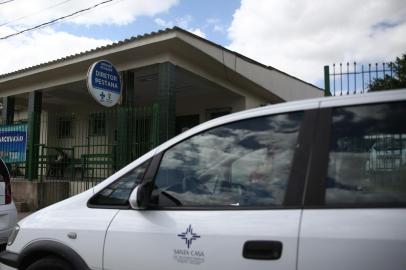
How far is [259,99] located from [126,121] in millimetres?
5632

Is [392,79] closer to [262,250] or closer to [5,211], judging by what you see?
[262,250]

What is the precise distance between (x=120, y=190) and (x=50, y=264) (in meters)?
0.80

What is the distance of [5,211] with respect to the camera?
22.8ft

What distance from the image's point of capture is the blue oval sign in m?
10.0

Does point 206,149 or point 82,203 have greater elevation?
point 206,149

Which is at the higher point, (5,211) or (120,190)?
(120,190)

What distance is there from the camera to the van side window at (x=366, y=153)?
249cm

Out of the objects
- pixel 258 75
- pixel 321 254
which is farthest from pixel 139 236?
pixel 258 75

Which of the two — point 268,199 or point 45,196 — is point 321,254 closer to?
point 268,199

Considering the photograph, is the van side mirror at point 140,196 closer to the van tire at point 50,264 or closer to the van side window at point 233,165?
the van side window at point 233,165

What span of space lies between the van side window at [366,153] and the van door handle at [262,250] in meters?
0.36

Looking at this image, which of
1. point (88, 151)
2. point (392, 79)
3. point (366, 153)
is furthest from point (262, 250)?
point (88, 151)

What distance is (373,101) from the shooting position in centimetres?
257

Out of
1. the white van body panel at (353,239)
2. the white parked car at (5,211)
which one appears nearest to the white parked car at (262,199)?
the white van body panel at (353,239)
